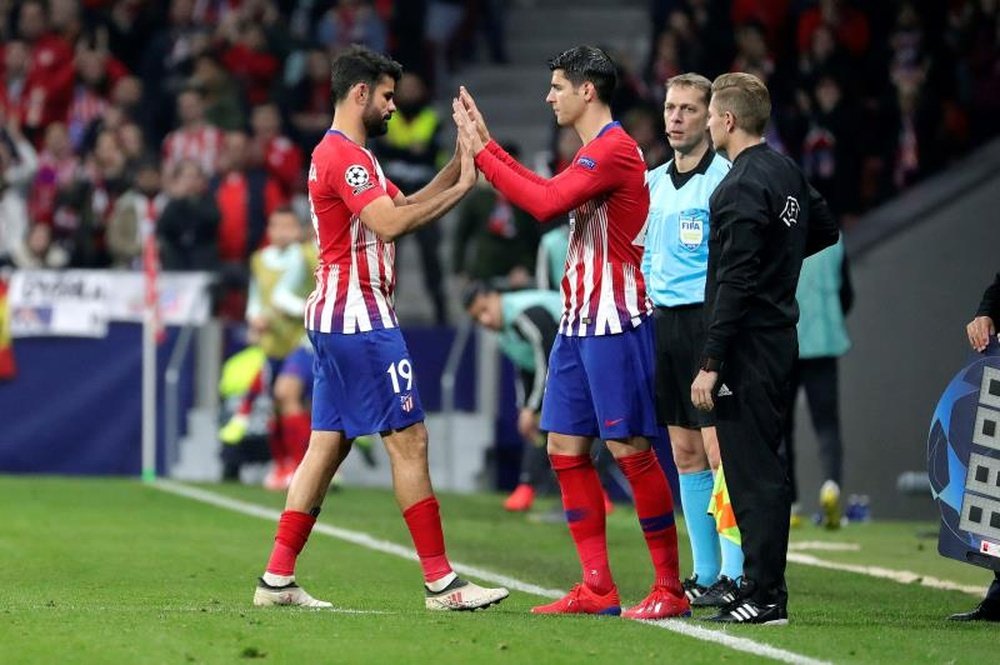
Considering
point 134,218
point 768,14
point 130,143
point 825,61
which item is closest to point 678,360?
point 825,61

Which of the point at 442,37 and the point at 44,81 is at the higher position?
the point at 442,37

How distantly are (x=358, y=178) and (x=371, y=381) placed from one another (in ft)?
2.67

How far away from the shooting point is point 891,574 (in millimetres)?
11664

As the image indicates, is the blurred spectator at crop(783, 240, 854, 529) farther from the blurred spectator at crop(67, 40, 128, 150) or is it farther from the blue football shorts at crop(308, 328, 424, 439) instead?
→ the blurred spectator at crop(67, 40, 128, 150)

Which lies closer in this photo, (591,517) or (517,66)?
(591,517)

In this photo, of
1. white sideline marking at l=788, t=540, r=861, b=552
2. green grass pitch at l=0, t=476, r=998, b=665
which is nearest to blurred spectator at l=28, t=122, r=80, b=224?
green grass pitch at l=0, t=476, r=998, b=665

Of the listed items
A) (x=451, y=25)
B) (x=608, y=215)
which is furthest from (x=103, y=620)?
(x=451, y=25)

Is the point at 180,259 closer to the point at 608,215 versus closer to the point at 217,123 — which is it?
the point at 217,123

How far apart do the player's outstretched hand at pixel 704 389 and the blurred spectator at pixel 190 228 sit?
12.1 meters

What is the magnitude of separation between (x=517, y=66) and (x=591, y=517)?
1604cm

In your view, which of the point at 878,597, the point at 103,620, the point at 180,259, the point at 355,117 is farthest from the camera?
the point at 180,259

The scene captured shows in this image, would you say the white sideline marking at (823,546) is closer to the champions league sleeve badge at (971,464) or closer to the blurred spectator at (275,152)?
the champions league sleeve badge at (971,464)

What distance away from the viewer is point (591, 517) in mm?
8977

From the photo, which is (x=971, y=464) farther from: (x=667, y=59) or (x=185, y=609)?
(x=667, y=59)
